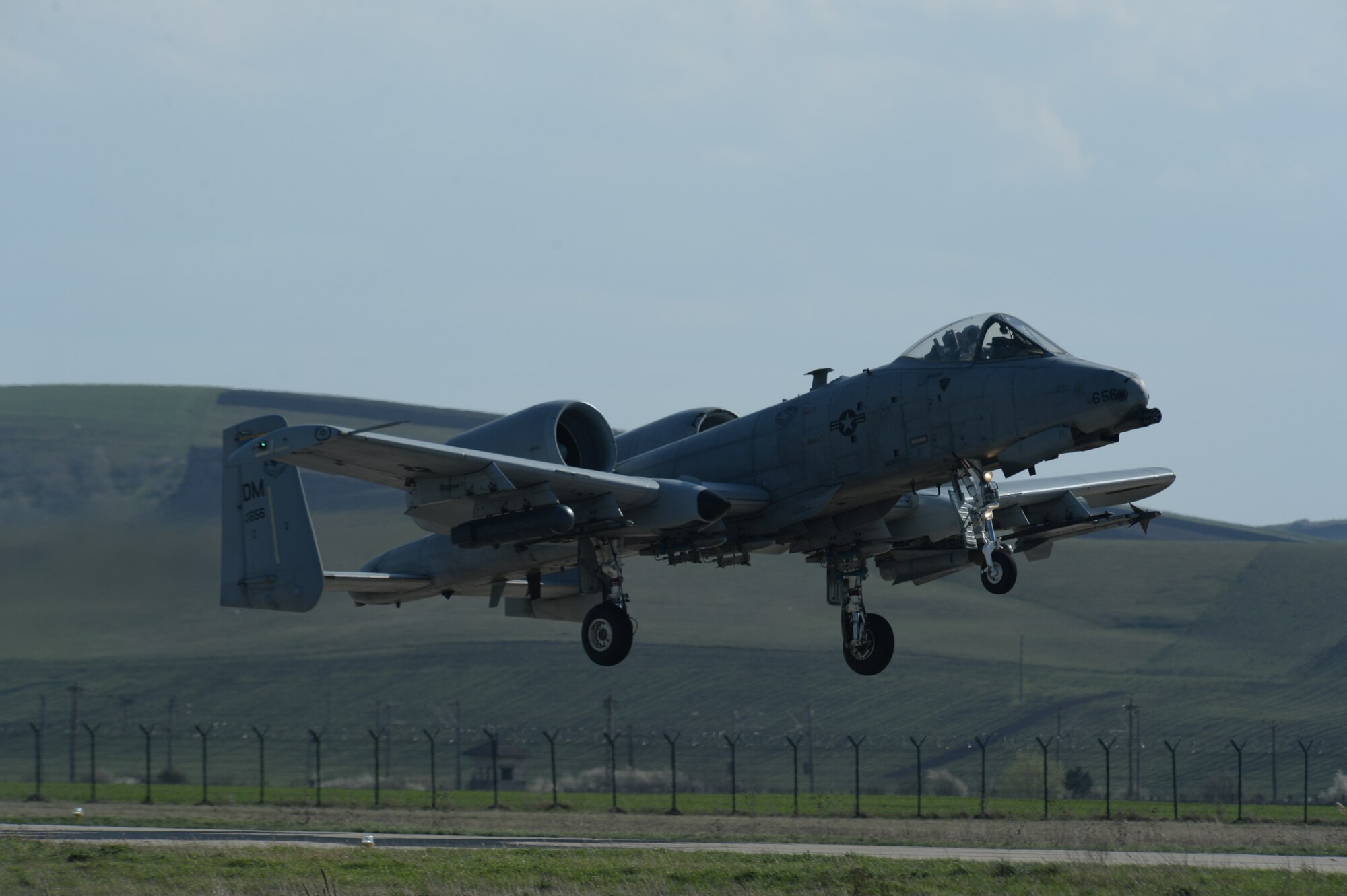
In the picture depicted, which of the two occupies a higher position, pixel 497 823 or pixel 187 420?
pixel 187 420

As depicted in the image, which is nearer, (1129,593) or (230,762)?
(230,762)

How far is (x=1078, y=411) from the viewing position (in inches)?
707

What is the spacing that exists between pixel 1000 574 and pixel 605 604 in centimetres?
595

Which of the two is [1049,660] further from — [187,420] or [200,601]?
[187,420]

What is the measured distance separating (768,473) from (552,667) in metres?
64.5

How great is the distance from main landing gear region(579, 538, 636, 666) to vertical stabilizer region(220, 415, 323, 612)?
407 centimetres

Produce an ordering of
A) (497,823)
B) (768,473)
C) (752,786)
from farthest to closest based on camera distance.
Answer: (752,786)
(497,823)
(768,473)

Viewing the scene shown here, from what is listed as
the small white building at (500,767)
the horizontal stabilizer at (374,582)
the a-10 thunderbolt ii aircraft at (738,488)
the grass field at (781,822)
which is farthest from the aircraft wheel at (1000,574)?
the small white building at (500,767)

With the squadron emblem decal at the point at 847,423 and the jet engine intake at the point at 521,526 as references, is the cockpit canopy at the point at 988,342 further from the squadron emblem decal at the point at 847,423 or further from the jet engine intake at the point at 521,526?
the jet engine intake at the point at 521,526

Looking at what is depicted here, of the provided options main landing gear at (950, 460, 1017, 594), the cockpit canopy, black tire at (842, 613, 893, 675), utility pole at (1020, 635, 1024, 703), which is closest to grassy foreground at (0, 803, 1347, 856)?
black tire at (842, 613, 893, 675)

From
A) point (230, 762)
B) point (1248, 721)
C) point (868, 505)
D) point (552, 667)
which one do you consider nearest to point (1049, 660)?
point (1248, 721)

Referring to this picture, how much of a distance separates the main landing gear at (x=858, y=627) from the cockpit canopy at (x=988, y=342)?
4094mm

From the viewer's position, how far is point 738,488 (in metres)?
20.9

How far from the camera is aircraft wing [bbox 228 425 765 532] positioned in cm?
1788
